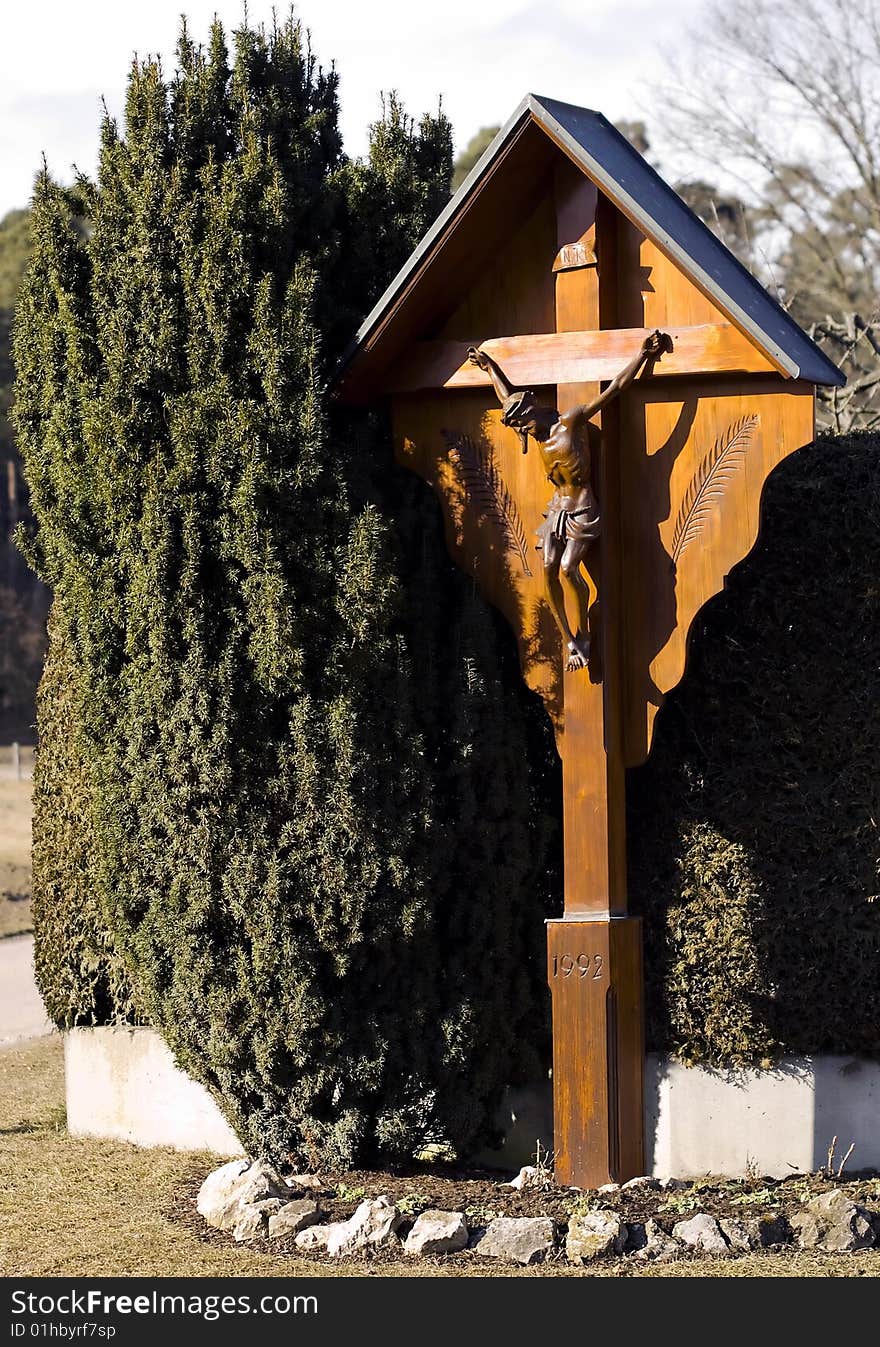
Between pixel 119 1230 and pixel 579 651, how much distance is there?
270cm

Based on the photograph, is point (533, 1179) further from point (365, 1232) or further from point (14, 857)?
point (14, 857)

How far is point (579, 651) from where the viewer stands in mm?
6027

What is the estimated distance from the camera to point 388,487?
6566 mm

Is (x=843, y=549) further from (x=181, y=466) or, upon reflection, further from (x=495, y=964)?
(x=181, y=466)

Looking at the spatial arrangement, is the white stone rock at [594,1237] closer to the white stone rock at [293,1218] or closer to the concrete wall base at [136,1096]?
the white stone rock at [293,1218]

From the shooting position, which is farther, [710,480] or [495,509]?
[495,509]

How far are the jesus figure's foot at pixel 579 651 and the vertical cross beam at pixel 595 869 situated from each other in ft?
0.15

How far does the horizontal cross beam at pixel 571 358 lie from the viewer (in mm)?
5824

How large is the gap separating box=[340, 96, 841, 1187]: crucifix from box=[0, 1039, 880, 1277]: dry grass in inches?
35.6

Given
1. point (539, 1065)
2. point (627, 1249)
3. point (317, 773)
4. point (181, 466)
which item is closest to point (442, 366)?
point (181, 466)

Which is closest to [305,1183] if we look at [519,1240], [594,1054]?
[519,1240]

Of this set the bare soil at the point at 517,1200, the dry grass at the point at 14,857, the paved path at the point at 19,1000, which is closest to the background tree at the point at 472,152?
the dry grass at the point at 14,857

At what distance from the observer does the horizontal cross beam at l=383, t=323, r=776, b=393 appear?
582 cm

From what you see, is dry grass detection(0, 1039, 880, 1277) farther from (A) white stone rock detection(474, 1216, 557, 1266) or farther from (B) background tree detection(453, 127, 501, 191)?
(B) background tree detection(453, 127, 501, 191)
